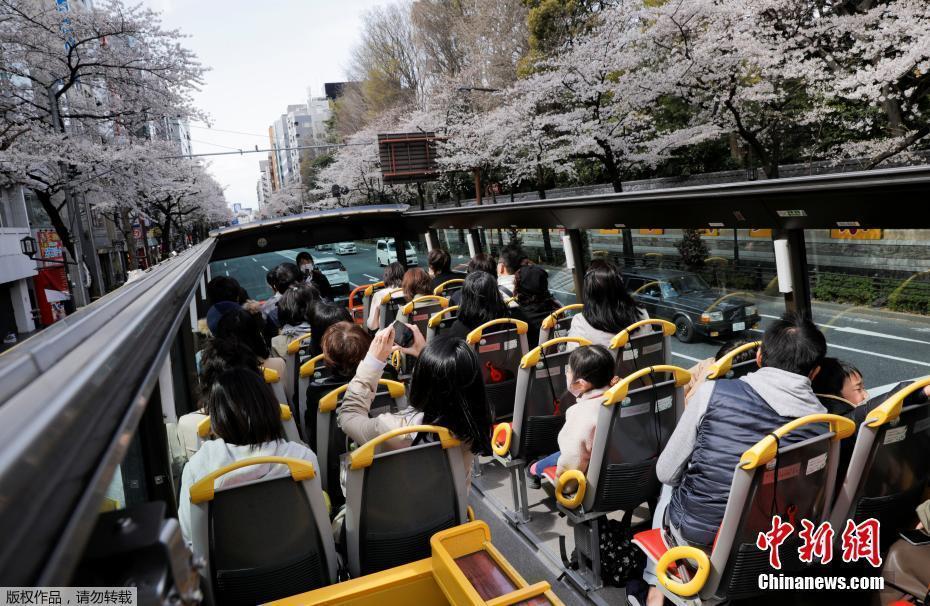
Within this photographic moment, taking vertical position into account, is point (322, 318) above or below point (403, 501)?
above

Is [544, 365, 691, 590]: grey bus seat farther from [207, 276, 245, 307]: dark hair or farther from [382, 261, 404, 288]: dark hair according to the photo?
[382, 261, 404, 288]: dark hair

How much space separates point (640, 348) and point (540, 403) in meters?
0.87

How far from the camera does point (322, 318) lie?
15.7ft

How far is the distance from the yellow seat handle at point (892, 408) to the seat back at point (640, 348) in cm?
163

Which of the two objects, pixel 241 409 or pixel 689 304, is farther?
pixel 689 304

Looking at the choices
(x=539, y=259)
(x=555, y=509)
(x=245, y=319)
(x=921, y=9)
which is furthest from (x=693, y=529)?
(x=921, y=9)

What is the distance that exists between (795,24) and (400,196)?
1179 inches

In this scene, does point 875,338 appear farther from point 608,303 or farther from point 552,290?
point 552,290

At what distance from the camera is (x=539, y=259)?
7879 millimetres

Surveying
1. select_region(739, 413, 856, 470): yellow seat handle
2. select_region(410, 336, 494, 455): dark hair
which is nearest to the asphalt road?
select_region(739, 413, 856, 470): yellow seat handle

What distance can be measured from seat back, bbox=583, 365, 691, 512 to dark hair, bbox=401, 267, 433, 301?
3.63 meters

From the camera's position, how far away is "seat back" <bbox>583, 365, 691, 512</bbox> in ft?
9.49

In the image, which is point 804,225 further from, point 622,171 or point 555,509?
point 622,171

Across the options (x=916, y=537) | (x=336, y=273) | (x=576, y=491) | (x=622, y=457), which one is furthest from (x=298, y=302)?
(x=336, y=273)
